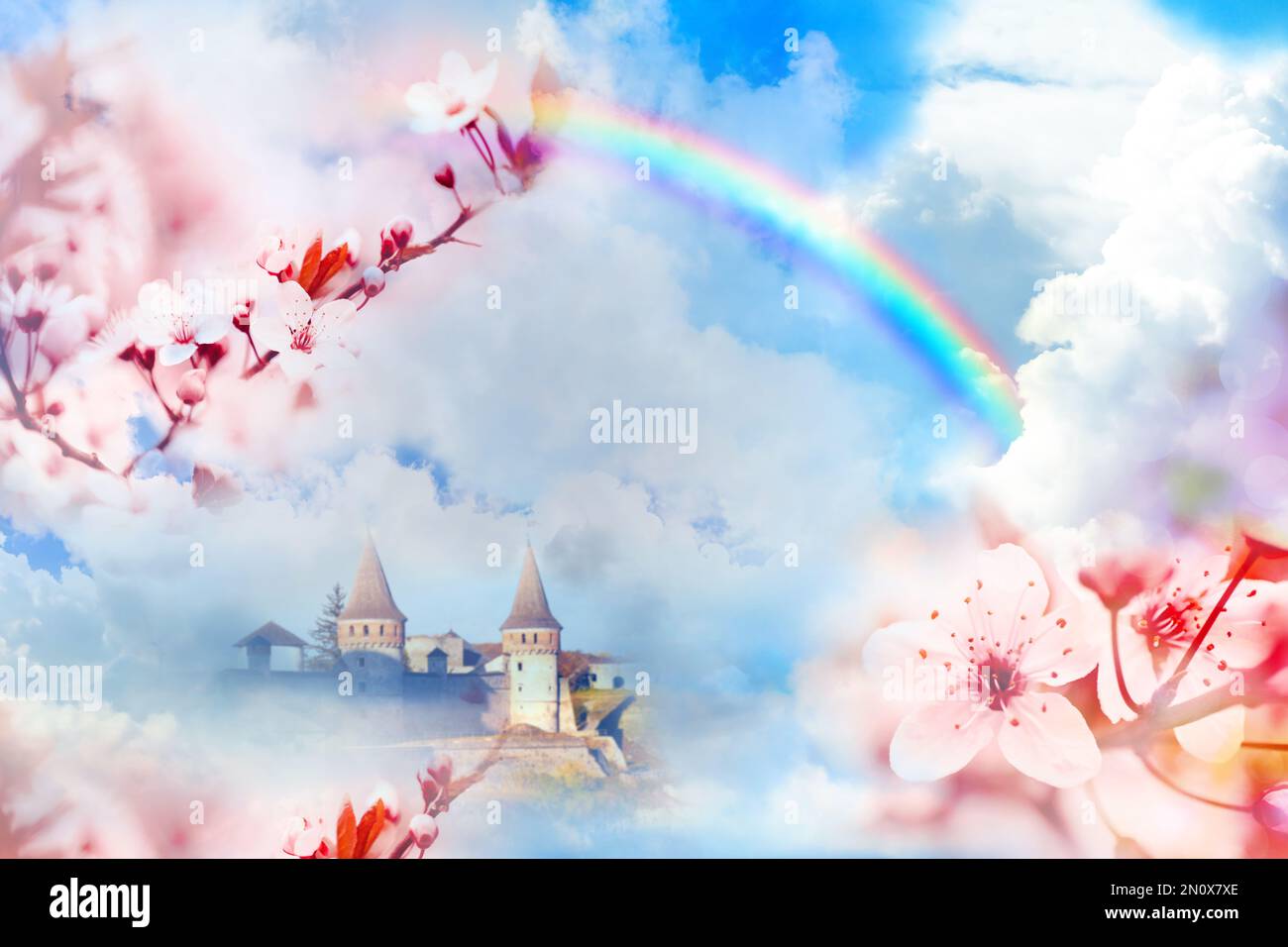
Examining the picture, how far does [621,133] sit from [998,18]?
198 centimetres

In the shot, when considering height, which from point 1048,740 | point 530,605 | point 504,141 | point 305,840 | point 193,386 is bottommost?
point 305,840

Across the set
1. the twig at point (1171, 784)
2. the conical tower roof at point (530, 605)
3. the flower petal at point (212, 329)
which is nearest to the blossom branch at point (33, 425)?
the flower petal at point (212, 329)

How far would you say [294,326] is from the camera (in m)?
5.32

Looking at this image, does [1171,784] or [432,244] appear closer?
[1171,784]

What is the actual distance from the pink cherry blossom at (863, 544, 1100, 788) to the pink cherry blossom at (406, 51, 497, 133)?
319cm

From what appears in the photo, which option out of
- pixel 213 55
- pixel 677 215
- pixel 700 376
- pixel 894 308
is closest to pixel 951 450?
pixel 894 308

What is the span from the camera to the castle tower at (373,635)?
5332 millimetres

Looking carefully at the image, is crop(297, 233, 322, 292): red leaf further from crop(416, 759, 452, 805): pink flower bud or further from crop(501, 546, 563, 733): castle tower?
crop(416, 759, 452, 805): pink flower bud

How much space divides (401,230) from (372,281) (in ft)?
0.94

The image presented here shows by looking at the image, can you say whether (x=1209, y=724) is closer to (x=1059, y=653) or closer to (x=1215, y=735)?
(x=1215, y=735)

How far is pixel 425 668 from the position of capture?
210 inches

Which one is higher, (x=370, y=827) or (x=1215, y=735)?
(x=1215, y=735)

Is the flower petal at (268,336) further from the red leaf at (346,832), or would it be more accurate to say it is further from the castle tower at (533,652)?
the red leaf at (346,832)

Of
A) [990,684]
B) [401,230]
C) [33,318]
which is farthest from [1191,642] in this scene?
[33,318]
